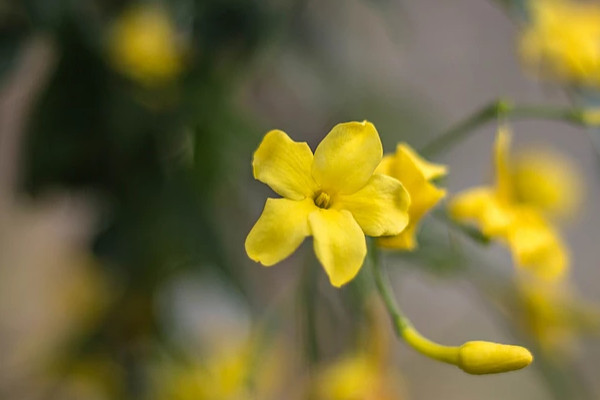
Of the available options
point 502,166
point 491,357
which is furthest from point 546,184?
point 491,357

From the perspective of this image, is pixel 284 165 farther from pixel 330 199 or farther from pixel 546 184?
pixel 546 184

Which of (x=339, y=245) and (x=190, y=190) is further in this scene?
(x=190, y=190)

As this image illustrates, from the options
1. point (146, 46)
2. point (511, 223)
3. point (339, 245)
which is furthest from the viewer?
point (146, 46)

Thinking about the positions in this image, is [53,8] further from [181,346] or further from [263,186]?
[181,346]

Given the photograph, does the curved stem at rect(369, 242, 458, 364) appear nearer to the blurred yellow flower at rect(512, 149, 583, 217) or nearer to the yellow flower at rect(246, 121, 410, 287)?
the yellow flower at rect(246, 121, 410, 287)

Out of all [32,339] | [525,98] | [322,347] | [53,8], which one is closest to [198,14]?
[53,8]

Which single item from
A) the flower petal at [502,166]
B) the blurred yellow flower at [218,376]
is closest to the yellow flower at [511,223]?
the flower petal at [502,166]

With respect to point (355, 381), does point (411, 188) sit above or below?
above

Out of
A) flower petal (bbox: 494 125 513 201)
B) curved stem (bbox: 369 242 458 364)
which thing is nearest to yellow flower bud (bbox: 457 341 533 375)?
curved stem (bbox: 369 242 458 364)
